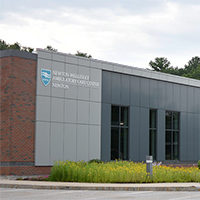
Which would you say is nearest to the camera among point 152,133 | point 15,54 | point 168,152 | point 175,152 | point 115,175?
point 115,175

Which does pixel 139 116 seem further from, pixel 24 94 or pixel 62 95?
pixel 24 94

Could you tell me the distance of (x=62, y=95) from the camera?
2583 centimetres

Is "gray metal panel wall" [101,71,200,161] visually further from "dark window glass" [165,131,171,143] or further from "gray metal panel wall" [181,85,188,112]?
"dark window glass" [165,131,171,143]

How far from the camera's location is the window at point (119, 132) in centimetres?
2892

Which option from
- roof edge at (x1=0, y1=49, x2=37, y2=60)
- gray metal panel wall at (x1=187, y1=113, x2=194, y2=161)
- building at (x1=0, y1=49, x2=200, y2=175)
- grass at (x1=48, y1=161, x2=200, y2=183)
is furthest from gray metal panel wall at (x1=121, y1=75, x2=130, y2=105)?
grass at (x1=48, y1=161, x2=200, y2=183)

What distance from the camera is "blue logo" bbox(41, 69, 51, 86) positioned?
81.7 feet

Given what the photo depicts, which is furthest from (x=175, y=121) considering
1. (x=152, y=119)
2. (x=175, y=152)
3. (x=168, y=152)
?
(x=152, y=119)

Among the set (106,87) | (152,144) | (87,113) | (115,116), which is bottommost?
(152,144)

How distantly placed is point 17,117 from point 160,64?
63.2 meters

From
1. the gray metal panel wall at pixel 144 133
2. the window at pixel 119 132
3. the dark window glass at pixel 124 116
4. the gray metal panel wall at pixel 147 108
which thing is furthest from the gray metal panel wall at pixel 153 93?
the window at pixel 119 132

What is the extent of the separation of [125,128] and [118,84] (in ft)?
10.6

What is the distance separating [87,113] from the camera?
2712 cm

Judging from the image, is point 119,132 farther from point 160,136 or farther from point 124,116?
point 160,136

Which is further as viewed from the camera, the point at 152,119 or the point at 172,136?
the point at 172,136
